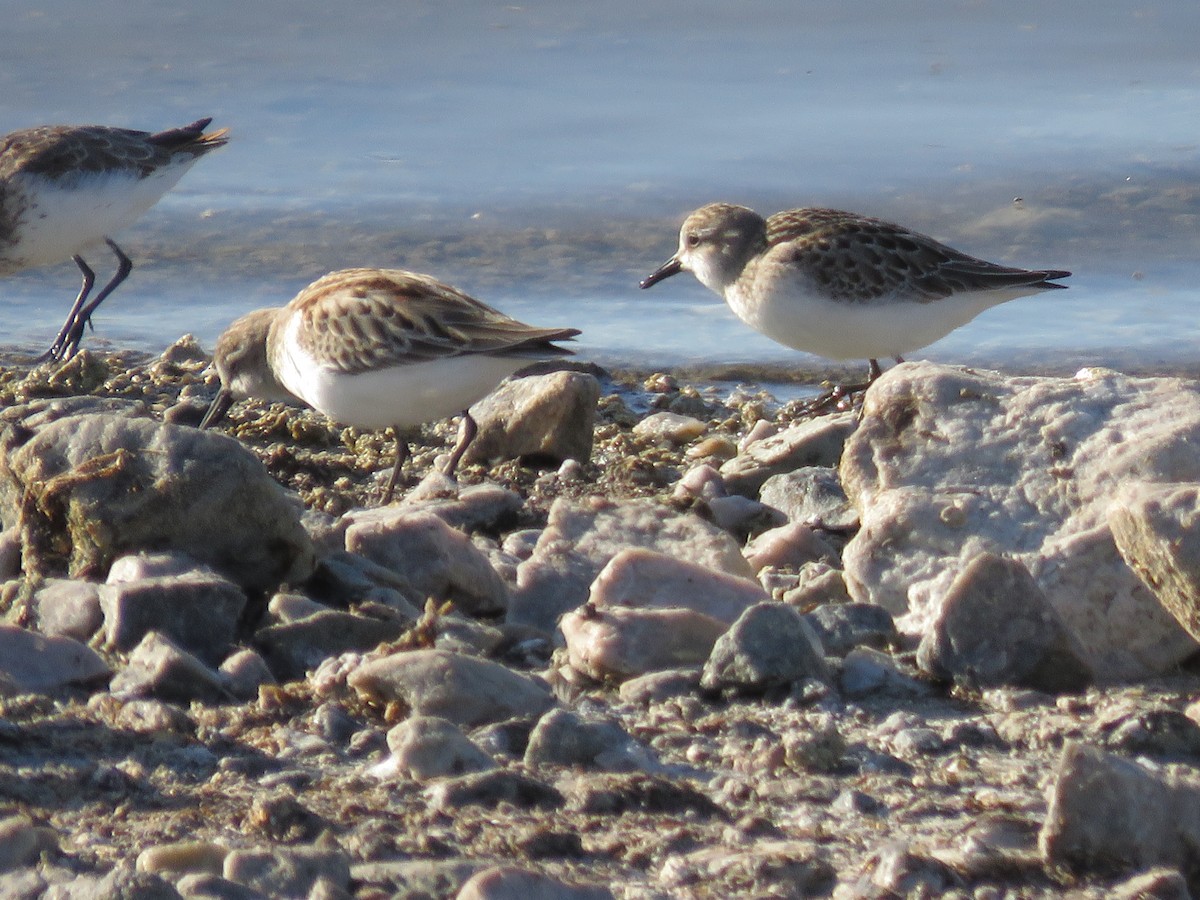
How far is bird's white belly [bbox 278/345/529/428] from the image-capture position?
606 centimetres

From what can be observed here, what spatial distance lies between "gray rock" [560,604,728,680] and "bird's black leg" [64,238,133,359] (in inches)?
210

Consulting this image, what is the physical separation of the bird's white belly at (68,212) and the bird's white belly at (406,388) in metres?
3.93

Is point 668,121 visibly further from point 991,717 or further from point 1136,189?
point 991,717

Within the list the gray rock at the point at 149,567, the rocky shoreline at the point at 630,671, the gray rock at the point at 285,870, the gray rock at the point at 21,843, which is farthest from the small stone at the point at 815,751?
the gray rock at the point at 149,567

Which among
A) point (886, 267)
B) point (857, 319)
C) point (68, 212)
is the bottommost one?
point (857, 319)

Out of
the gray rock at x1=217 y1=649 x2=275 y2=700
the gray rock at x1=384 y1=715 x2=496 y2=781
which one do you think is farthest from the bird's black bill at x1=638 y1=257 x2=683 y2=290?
the gray rock at x1=384 y1=715 x2=496 y2=781

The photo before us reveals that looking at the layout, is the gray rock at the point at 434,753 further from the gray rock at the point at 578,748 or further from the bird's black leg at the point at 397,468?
the bird's black leg at the point at 397,468

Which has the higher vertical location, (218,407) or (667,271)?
(667,271)

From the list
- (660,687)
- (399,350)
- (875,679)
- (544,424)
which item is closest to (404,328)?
(399,350)

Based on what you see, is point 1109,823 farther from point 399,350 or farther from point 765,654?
point 399,350

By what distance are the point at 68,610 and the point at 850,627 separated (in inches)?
75.1

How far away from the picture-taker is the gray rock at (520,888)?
2.66 meters

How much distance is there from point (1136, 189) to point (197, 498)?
7.74 meters

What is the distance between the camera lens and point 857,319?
721 centimetres
